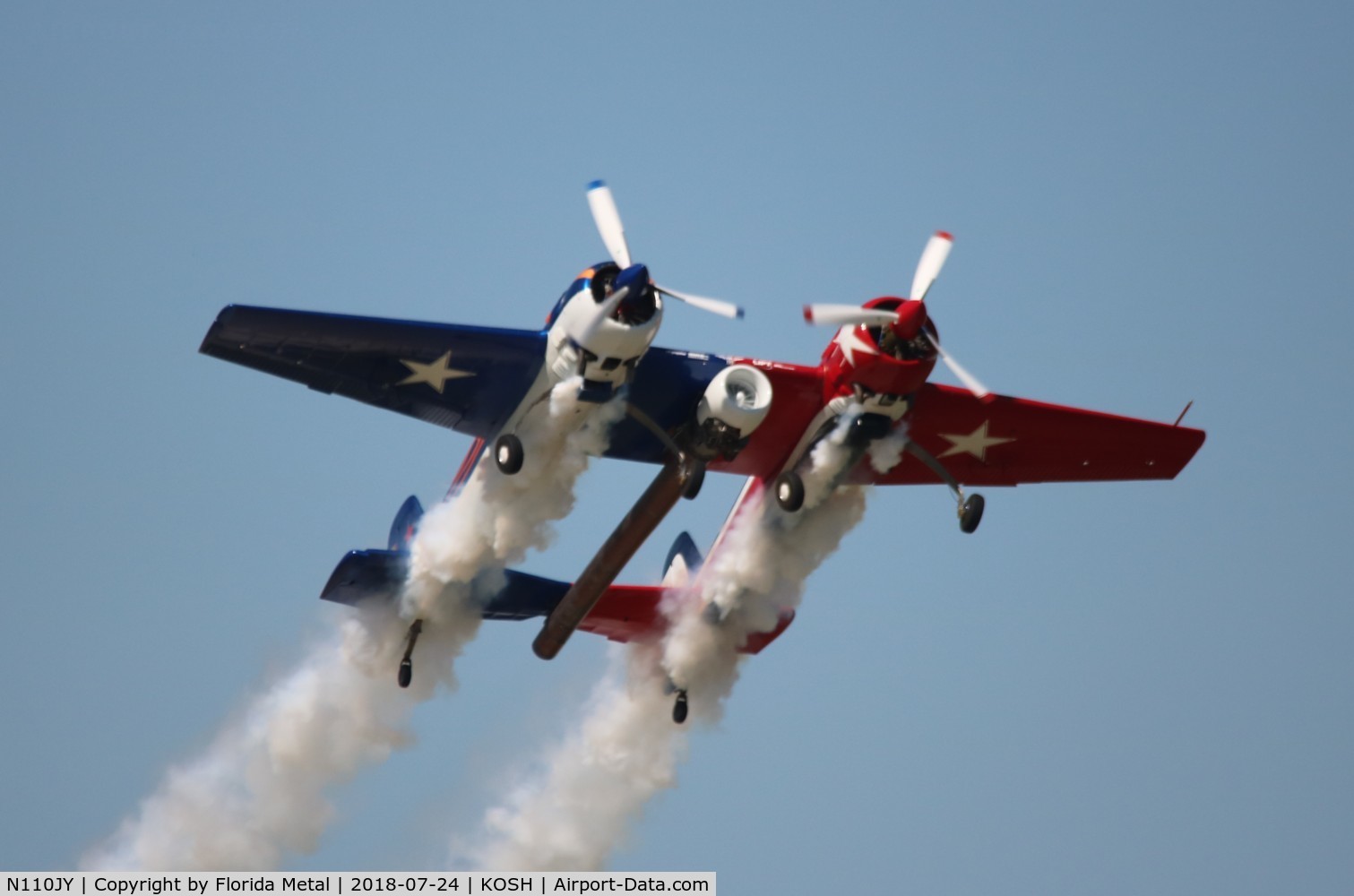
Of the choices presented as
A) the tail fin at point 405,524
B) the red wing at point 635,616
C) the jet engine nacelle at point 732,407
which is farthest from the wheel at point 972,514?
the tail fin at point 405,524

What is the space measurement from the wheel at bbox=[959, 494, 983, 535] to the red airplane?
Result: 1.4 inches

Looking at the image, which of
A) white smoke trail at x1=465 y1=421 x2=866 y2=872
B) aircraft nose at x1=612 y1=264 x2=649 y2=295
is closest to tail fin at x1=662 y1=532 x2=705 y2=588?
white smoke trail at x1=465 y1=421 x2=866 y2=872

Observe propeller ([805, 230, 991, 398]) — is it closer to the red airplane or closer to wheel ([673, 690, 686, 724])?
the red airplane

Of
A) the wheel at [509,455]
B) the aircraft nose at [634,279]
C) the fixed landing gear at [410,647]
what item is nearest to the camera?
the aircraft nose at [634,279]

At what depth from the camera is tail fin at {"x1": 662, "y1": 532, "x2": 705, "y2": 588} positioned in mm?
37531

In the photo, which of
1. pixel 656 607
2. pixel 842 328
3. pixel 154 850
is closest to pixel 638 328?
pixel 842 328

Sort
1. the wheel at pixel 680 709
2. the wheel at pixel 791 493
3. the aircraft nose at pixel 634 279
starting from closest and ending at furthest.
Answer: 1. the aircraft nose at pixel 634 279
2. the wheel at pixel 791 493
3. the wheel at pixel 680 709

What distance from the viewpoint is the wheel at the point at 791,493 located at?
32844 millimetres

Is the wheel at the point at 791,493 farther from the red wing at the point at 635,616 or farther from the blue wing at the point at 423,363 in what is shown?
the red wing at the point at 635,616

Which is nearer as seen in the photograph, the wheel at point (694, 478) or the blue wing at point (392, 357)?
the blue wing at point (392, 357)

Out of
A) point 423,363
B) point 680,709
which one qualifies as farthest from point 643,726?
point 423,363

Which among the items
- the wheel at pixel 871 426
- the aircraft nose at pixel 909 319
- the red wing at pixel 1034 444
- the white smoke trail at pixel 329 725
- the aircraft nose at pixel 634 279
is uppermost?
the aircraft nose at pixel 909 319

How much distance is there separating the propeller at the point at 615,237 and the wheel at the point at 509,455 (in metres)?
3.09

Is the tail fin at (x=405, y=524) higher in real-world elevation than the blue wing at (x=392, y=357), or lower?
lower
